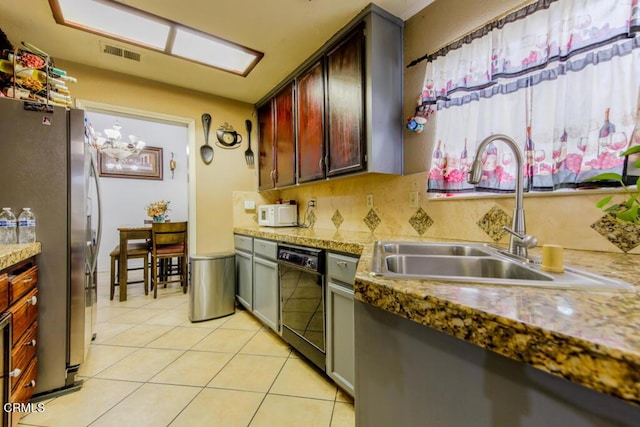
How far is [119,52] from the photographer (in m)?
2.21

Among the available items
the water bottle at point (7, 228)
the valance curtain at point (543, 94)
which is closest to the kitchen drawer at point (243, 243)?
the water bottle at point (7, 228)

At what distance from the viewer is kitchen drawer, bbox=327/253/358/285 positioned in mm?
1405

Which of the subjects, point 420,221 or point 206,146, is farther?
point 206,146

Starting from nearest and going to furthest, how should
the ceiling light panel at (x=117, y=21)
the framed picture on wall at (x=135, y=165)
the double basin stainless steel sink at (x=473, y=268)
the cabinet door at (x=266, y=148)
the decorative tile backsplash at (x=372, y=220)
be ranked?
the double basin stainless steel sink at (x=473, y=268), the ceiling light panel at (x=117, y=21), the decorative tile backsplash at (x=372, y=220), the cabinet door at (x=266, y=148), the framed picture on wall at (x=135, y=165)

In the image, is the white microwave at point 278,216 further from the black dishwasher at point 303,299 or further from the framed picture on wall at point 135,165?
the framed picture on wall at point 135,165

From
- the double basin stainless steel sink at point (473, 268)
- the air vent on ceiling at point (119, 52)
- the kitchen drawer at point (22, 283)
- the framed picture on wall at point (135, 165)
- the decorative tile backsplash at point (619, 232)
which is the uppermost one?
the air vent on ceiling at point (119, 52)

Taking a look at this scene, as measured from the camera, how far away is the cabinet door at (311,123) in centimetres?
215

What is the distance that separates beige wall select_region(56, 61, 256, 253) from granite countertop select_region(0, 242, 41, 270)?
4.96 feet

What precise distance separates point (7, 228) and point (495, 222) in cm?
256

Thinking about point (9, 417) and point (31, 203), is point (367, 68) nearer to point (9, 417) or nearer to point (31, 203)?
point (31, 203)

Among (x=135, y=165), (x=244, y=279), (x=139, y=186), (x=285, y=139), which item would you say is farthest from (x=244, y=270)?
(x=135, y=165)

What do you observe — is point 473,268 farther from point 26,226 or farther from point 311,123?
point 26,226

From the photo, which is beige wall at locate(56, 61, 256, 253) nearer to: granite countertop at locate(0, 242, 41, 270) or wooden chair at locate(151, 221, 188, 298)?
wooden chair at locate(151, 221, 188, 298)

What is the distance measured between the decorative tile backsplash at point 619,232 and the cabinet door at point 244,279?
2.34 meters
